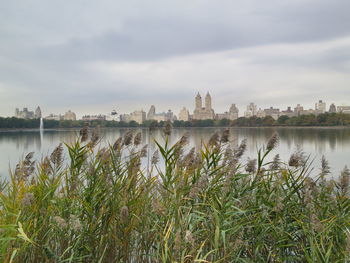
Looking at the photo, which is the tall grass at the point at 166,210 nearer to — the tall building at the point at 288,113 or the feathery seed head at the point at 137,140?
the feathery seed head at the point at 137,140

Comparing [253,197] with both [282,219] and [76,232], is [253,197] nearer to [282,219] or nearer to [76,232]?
[282,219]

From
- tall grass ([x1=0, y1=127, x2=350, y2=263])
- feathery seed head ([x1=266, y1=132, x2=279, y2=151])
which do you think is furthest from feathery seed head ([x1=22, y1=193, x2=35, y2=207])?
feathery seed head ([x1=266, y1=132, x2=279, y2=151])

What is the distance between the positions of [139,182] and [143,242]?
0.68m

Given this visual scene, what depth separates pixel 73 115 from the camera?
115 meters

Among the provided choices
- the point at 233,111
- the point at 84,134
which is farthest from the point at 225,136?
the point at 233,111

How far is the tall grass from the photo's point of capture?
299cm

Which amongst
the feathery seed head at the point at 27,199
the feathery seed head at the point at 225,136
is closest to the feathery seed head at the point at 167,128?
the feathery seed head at the point at 225,136

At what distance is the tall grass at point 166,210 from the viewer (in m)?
2.99

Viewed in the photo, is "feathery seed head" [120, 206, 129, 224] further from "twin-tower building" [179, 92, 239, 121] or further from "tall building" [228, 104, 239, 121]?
"tall building" [228, 104, 239, 121]

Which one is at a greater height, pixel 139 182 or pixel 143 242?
pixel 139 182

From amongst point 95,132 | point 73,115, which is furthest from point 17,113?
point 95,132

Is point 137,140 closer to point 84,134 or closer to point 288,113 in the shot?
point 84,134

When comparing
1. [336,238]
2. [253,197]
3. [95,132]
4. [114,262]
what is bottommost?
[114,262]

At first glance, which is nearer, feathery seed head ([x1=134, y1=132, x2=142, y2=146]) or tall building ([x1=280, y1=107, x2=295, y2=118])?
feathery seed head ([x1=134, y1=132, x2=142, y2=146])
